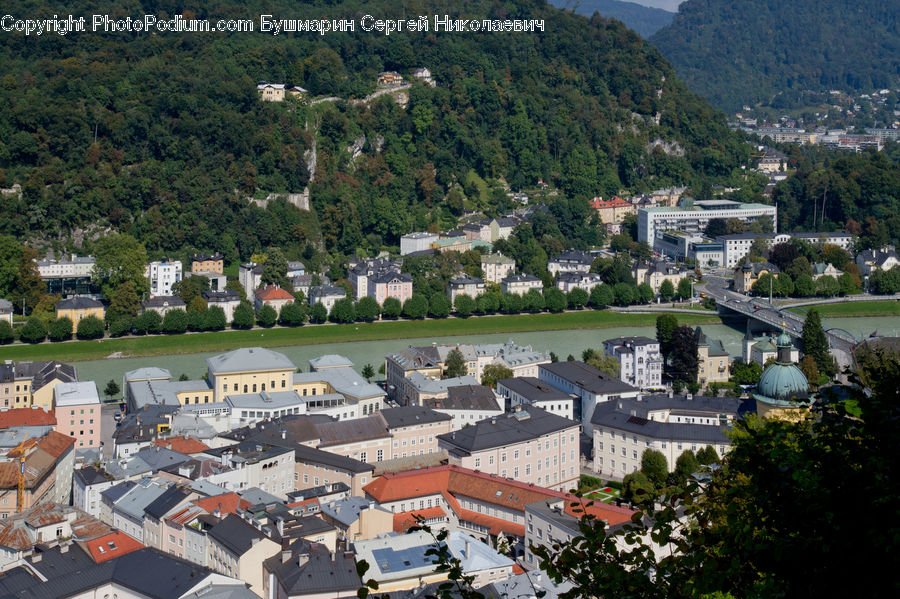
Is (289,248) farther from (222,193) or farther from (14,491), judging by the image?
(14,491)

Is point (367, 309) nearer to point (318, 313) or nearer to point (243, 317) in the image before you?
point (318, 313)

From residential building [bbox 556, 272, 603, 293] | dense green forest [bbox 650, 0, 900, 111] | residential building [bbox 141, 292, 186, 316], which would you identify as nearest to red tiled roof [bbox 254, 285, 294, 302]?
residential building [bbox 141, 292, 186, 316]

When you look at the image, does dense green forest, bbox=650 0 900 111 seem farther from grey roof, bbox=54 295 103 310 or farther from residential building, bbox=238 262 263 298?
grey roof, bbox=54 295 103 310

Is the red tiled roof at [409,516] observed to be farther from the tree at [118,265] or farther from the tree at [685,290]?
the tree at [685,290]

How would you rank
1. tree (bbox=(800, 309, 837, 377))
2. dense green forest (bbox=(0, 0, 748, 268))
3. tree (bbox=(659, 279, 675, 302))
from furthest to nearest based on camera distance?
dense green forest (bbox=(0, 0, 748, 268)) → tree (bbox=(659, 279, 675, 302)) → tree (bbox=(800, 309, 837, 377))

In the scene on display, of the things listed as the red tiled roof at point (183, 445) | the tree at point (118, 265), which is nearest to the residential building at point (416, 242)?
the tree at point (118, 265)

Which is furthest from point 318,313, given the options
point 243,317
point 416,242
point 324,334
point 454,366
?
point 454,366
